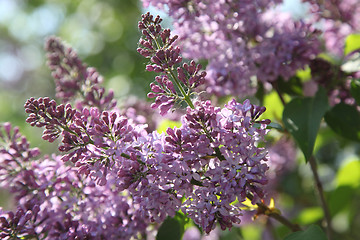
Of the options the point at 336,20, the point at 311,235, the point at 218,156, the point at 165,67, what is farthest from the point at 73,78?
the point at 336,20

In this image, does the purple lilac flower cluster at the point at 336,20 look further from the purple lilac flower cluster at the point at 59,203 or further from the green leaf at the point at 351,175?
the purple lilac flower cluster at the point at 59,203

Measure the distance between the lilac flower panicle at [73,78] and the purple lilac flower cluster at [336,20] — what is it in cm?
102

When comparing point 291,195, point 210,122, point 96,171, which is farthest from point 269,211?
point 291,195

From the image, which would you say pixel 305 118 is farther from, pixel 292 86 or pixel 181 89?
pixel 181 89

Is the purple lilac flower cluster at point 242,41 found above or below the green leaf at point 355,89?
above

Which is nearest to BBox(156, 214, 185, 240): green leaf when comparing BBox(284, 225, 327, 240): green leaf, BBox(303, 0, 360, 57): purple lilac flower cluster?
BBox(284, 225, 327, 240): green leaf

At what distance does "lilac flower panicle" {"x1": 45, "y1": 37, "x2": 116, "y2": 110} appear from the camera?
1.36m

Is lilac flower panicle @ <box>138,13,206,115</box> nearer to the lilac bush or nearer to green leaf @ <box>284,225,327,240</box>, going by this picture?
the lilac bush

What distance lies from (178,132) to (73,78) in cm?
68

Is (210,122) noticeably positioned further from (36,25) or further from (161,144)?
(36,25)

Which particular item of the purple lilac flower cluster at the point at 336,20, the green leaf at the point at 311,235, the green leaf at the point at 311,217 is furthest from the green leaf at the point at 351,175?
the green leaf at the point at 311,235

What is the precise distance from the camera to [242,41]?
56.2 inches

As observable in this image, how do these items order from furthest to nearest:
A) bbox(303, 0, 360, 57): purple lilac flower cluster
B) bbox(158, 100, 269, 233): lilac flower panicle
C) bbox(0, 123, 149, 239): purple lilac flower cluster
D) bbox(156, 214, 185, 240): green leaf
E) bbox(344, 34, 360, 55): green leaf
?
bbox(303, 0, 360, 57): purple lilac flower cluster, bbox(344, 34, 360, 55): green leaf, bbox(156, 214, 185, 240): green leaf, bbox(0, 123, 149, 239): purple lilac flower cluster, bbox(158, 100, 269, 233): lilac flower panicle

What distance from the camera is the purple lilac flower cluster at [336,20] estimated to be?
1790 mm
